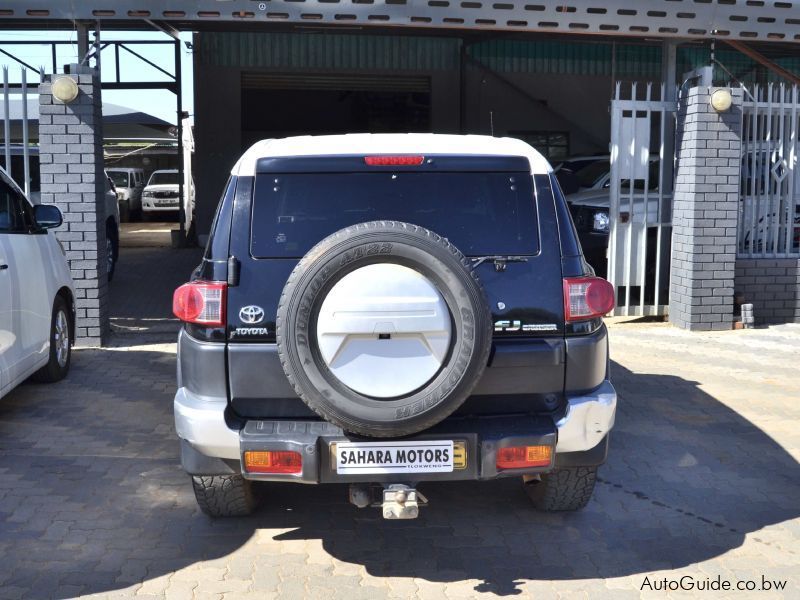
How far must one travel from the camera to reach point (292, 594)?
400cm

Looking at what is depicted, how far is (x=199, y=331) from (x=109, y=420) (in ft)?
9.13

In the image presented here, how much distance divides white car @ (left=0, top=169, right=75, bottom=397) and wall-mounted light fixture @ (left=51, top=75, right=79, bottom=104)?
1.61 metres

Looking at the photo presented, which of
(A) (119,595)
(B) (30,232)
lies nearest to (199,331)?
(A) (119,595)

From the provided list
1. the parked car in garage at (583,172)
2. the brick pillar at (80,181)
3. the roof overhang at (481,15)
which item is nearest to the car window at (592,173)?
the parked car in garage at (583,172)

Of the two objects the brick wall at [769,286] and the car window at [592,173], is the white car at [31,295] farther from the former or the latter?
the car window at [592,173]

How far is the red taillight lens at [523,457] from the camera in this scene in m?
3.98

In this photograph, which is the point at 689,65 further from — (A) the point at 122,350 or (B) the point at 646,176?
(A) the point at 122,350

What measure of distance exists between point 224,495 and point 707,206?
673cm

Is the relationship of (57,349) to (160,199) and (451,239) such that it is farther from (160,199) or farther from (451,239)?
(160,199)

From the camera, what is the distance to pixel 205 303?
408 cm

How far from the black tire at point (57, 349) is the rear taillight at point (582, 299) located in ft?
14.7

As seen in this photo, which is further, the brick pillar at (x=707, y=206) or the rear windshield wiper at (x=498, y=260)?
the brick pillar at (x=707, y=206)

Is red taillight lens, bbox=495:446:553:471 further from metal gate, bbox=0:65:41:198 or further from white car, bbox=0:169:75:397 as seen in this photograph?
metal gate, bbox=0:65:41:198

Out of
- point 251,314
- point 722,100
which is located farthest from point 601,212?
point 251,314
